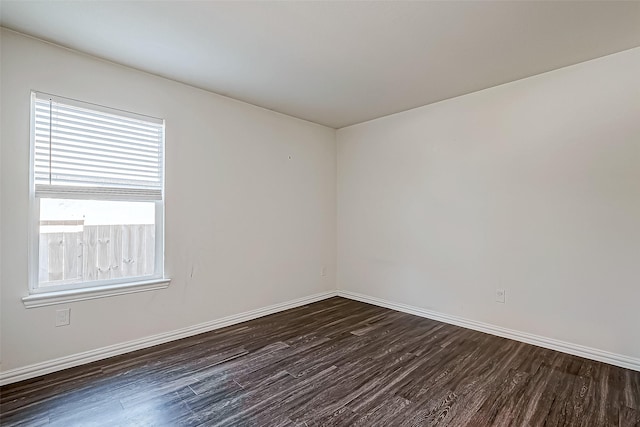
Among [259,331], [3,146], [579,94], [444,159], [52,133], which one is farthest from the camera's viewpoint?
[444,159]

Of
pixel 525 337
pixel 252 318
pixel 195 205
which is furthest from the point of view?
pixel 252 318

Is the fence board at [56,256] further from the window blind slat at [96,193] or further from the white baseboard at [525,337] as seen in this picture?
the white baseboard at [525,337]

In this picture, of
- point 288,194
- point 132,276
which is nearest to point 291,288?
point 288,194

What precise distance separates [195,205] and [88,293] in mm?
1134

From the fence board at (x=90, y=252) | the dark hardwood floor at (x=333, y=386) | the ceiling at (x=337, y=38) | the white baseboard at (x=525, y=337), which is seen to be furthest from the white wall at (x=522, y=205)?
the fence board at (x=90, y=252)

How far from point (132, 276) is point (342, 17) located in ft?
8.87

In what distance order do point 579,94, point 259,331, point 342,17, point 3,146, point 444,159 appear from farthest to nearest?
1. point 444,159
2. point 259,331
3. point 579,94
4. point 3,146
5. point 342,17

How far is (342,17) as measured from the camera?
2.01 meters

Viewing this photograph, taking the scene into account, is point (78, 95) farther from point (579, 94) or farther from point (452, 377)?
point (579, 94)

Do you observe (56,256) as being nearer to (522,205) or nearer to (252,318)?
(252,318)

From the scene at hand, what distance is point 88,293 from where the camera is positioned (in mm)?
2467

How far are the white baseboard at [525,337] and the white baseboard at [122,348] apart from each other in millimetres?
1487

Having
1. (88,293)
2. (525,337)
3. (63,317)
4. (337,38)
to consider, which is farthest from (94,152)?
(525,337)

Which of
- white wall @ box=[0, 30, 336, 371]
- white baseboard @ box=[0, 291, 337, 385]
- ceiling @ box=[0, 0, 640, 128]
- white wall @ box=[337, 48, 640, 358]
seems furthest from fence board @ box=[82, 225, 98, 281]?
white wall @ box=[337, 48, 640, 358]
